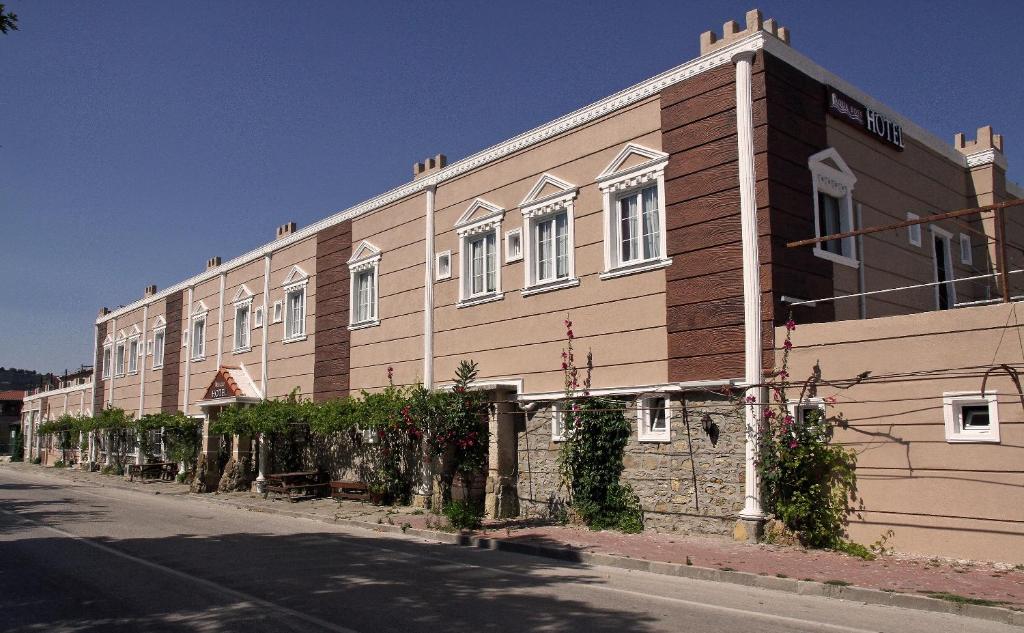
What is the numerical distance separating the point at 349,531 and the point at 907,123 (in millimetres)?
14014

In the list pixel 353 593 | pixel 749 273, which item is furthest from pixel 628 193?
pixel 353 593

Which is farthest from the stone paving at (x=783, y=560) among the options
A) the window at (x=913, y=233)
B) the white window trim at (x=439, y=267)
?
the window at (x=913, y=233)

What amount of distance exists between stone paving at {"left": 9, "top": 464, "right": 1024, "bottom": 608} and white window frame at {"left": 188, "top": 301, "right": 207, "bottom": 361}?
1739 centimetres

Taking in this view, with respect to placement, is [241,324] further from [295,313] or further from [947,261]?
[947,261]

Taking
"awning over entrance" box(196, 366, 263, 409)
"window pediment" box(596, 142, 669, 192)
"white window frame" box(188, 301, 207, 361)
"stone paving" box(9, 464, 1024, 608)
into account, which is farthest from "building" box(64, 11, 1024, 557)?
"white window frame" box(188, 301, 207, 361)

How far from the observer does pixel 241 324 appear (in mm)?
29031

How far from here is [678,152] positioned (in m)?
14.2

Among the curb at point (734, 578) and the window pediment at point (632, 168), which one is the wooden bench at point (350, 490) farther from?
the window pediment at point (632, 168)

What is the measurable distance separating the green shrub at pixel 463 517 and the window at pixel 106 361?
3288 cm

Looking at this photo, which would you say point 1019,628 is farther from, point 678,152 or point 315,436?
point 315,436

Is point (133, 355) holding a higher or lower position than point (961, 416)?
higher

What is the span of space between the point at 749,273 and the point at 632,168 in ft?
10.9

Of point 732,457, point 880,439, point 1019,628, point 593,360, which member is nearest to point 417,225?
→ point 593,360

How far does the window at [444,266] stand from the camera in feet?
64.1
